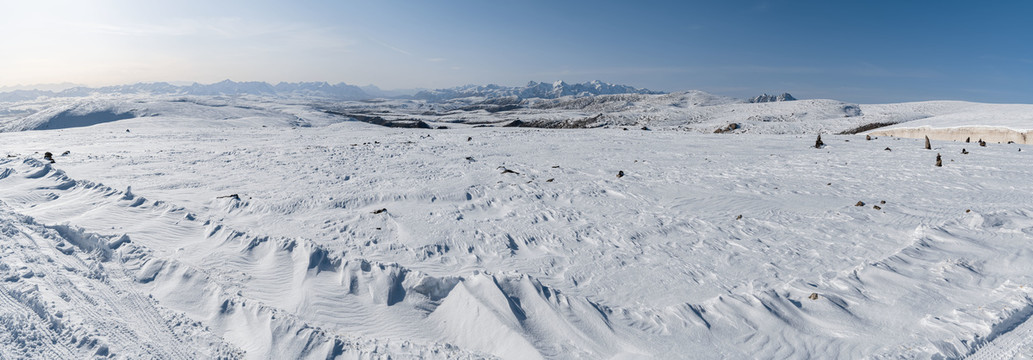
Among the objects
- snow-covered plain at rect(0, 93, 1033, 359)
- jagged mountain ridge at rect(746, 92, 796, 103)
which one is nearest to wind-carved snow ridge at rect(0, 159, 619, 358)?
snow-covered plain at rect(0, 93, 1033, 359)

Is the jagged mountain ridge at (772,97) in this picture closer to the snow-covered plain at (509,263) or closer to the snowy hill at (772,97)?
the snowy hill at (772,97)

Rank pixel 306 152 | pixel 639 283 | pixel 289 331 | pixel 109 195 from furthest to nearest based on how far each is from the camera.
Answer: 1. pixel 306 152
2. pixel 109 195
3. pixel 639 283
4. pixel 289 331

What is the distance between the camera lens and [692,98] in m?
116

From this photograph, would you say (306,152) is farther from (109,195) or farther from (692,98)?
(692,98)

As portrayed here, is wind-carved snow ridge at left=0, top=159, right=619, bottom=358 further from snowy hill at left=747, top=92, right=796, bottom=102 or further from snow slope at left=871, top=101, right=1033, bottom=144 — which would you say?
snowy hill at left=747, top=92, right=796, bottom=102

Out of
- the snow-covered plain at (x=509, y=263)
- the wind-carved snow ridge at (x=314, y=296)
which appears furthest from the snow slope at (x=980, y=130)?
the wind-carved snow ridge at (x=314, y=296)

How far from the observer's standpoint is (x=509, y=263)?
276 inches

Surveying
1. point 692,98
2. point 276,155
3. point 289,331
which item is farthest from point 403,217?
point 692,98

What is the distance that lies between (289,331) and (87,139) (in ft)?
80.3

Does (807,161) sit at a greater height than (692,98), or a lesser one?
lesser

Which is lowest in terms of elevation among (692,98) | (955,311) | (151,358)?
(151,358)

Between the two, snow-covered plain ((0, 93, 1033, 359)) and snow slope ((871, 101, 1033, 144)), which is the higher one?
snow slope ((871, 101, 1033, 144))

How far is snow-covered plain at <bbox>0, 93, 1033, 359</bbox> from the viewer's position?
16.0 ft

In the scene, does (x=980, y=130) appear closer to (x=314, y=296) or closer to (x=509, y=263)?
(x=509, y=263)
